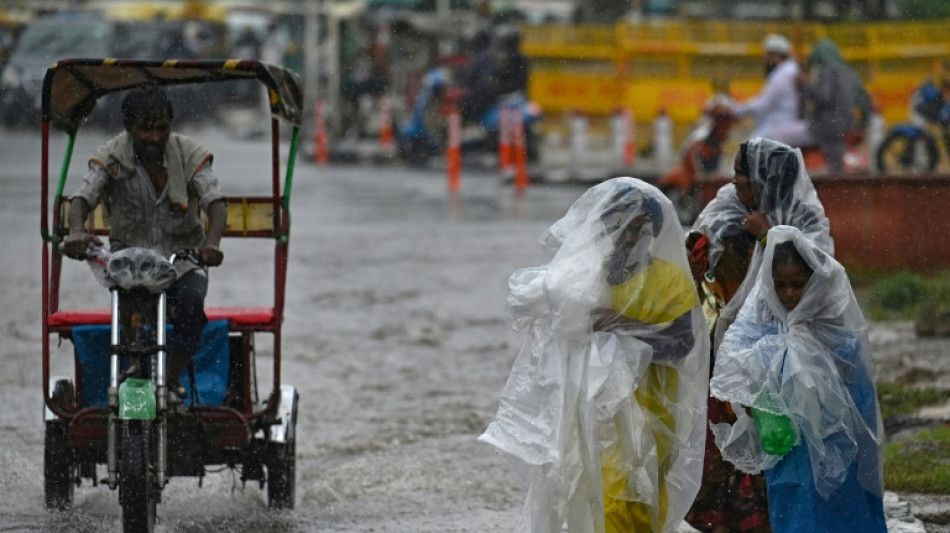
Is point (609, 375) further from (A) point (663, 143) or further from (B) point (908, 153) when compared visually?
(A) point (663, 143)

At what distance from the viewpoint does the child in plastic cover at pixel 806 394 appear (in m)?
5.01

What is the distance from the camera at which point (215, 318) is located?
6570 millimetres

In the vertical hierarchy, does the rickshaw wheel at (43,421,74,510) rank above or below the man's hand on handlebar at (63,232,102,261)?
below

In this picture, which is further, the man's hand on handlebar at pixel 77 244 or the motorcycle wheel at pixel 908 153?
the motorcycle wheel at pixel 908 153

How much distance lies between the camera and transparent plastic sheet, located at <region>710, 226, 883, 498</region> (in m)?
5.01

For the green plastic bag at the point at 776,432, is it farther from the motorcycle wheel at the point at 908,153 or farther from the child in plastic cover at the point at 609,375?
the motorcycle wheel at the point at 908,153

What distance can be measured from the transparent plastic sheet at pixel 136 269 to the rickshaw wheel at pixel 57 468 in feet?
2.78

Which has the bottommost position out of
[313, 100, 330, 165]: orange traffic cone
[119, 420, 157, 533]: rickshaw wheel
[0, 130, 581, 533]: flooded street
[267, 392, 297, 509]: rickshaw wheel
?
[313, 100, 330, 165]: orange traffic cone

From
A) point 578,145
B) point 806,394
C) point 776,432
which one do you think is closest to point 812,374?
point 806,394

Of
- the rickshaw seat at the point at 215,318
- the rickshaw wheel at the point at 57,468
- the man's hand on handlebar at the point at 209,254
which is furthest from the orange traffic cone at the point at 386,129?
the man's hand on handlebar at the point at 209,254

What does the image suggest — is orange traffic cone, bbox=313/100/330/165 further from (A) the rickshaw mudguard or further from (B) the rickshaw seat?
(A) the rickshaw mudguard

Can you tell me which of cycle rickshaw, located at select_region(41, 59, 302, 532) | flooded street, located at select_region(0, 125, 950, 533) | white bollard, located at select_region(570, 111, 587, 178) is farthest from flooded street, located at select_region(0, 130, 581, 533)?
white bollard, located at select_region(570, 111, 587, 178)

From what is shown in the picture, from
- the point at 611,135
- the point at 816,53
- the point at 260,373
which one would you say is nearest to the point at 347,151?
the point at 611,135

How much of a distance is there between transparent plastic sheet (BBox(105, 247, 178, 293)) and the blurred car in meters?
30.1
